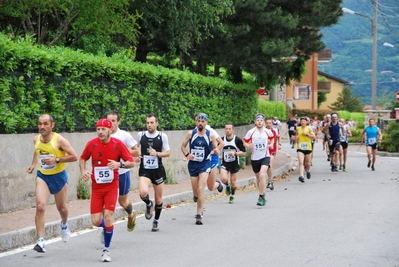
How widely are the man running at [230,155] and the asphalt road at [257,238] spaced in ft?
1.44

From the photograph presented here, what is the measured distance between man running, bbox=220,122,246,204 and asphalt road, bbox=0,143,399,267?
17.3 inches

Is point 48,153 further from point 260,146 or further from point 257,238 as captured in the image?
point 260,146

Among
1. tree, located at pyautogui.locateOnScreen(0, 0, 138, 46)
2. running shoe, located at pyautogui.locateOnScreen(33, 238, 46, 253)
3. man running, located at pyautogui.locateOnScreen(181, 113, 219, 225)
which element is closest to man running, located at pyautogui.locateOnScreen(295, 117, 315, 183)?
tree, located at pyautogui.locateOnScreen(0, 0, 138, 46)

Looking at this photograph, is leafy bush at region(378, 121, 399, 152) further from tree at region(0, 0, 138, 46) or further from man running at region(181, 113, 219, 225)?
man running at region(181, 113, 219, 225)

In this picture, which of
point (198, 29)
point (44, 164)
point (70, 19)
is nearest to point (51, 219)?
point (44, 164)

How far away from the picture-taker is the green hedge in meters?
14.3

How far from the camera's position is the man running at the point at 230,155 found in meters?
17.5

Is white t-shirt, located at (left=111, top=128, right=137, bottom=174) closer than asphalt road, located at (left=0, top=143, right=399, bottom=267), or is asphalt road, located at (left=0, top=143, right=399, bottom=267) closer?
asphalt road, located at (left=0, top=143, right=399, bottom=267)

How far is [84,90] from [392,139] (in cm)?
2911

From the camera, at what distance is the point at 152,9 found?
81.4 feet

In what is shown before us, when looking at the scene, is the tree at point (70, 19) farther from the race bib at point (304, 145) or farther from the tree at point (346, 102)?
the tree at point (346, 102)

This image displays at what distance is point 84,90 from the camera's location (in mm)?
16906

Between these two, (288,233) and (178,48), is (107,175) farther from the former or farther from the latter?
(178,48)

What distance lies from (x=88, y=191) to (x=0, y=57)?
414cm
